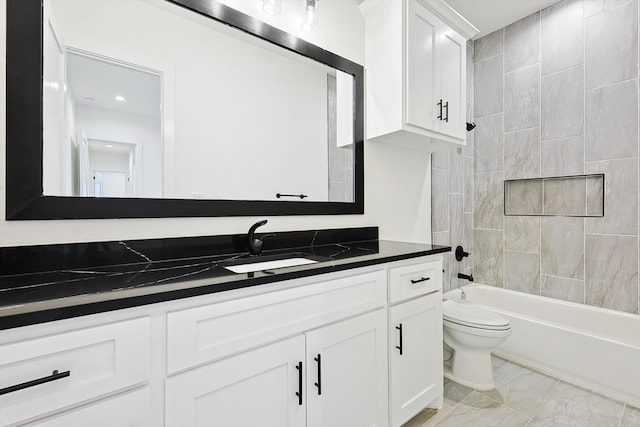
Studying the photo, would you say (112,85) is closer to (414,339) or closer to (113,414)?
(113,414)

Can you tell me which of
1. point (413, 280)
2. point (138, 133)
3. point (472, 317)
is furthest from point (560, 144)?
point (138, 133)

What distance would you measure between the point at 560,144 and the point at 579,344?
1.48 m

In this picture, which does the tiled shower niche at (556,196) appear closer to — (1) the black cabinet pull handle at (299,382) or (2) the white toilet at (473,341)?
(2) the white toilet at (473,341)

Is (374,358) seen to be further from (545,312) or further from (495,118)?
(495,118)

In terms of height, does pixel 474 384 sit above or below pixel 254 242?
below

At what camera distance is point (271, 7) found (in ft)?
4.99

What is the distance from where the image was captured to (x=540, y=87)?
2502mm

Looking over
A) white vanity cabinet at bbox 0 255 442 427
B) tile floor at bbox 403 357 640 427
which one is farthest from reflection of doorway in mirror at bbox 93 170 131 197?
tile floor at bbox 403 357 640 427

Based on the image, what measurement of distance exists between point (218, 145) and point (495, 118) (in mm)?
2549

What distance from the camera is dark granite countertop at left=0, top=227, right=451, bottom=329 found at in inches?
26.2

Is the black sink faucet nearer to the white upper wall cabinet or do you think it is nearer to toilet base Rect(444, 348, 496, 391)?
the white upper wall cabinet

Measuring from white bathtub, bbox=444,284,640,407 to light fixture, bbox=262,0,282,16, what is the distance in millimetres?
2324

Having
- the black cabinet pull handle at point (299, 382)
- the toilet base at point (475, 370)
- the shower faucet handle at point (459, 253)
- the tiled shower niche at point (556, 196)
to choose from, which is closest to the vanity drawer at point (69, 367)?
the black cabinet pull handle at point (299, 382)

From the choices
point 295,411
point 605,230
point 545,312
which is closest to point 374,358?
point 295,411
